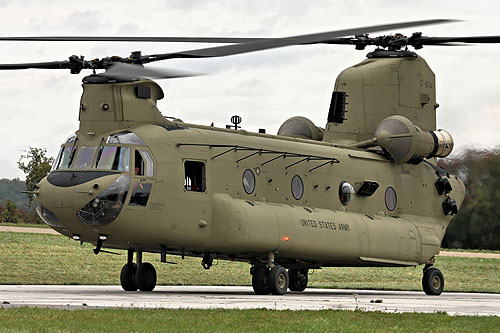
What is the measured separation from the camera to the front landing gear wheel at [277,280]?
91.1ft

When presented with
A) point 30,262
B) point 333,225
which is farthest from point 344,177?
point 30,262

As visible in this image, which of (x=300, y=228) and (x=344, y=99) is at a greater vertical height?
(x=344, y=99)

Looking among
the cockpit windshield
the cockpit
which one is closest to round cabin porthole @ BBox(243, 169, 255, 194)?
the cockpit

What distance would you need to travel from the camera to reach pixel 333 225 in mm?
30500

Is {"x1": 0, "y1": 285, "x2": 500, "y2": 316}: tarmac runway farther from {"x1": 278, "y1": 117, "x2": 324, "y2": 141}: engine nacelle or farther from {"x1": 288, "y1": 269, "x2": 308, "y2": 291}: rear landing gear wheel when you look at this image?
{"x1": 278, "y1": 117, "x2": 324, "y2": 141}: engine nacelle

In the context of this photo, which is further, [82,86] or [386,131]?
[386,131]

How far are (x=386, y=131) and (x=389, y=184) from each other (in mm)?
1779

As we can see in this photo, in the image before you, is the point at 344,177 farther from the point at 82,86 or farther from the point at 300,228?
the point at 82,86

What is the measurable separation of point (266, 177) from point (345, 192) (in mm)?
3527

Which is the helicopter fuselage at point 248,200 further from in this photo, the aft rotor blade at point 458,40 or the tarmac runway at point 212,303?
the aft rotor blade at point 458,40

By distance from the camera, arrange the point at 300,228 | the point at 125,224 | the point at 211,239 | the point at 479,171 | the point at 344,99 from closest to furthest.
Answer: the point at 125,224 → the point at 211,239 → the point at 300,228 → the point at 344,99 → the point at 479,171

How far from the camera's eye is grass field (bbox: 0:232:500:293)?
1380 inches

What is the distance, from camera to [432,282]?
33.6 metres

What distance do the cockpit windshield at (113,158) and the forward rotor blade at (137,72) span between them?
6.28 feet
